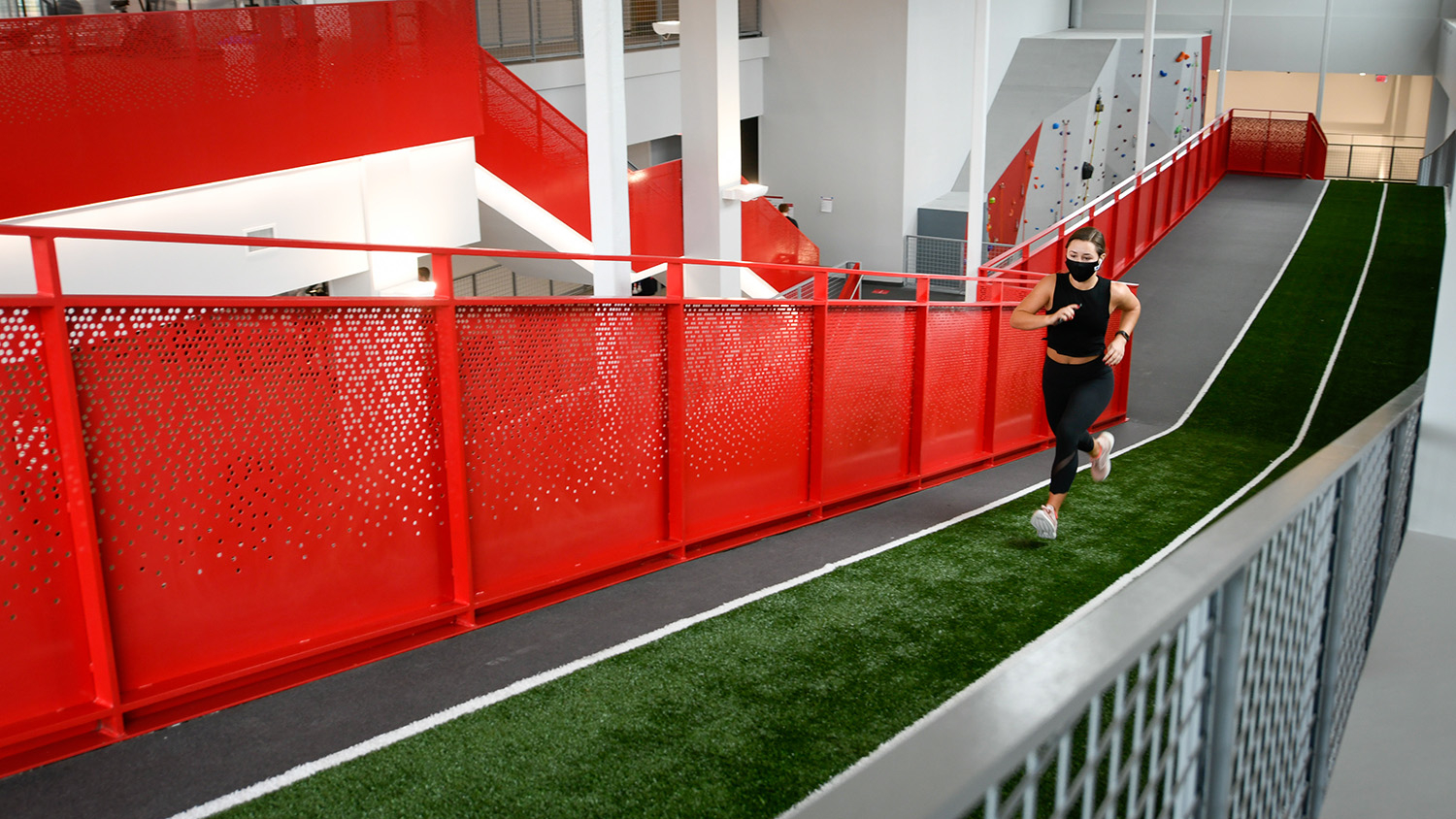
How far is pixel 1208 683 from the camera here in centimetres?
241

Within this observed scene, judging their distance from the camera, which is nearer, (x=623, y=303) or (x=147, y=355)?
(x=147, y=355)

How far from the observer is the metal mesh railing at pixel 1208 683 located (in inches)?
54.2

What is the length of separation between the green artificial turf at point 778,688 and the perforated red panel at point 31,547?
0.84 m

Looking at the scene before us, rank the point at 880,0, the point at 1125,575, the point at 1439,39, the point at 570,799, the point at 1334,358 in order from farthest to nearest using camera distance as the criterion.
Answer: the point at 1439,39 → the point at 880,0 → the point at 1334,358 → the point at 1125,575 → the point at 570,799

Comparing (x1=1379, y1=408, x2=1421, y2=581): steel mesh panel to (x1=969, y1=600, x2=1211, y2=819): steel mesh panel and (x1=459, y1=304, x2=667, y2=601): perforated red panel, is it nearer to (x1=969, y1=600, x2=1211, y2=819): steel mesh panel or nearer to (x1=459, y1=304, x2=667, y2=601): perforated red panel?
(x1=969, y1=600, x2=1211, y2=819): steel mesh panel

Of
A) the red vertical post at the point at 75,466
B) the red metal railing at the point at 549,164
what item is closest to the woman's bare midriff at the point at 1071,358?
the red metal railing at the point at 549,164

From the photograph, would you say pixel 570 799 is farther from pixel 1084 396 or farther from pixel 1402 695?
pixel 1084 396

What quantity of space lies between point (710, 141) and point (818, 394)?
8807 mm

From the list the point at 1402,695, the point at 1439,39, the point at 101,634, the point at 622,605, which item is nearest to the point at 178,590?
the point at 101,634

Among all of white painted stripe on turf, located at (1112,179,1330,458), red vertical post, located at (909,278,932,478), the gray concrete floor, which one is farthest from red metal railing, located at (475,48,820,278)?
the gray concrete floor

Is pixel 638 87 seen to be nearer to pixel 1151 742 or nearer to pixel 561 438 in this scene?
pixel 561 438

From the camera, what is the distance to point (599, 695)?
4777 millimetres

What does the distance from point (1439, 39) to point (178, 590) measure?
1338 inches

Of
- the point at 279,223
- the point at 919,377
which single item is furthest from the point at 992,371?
the point at 279,223
